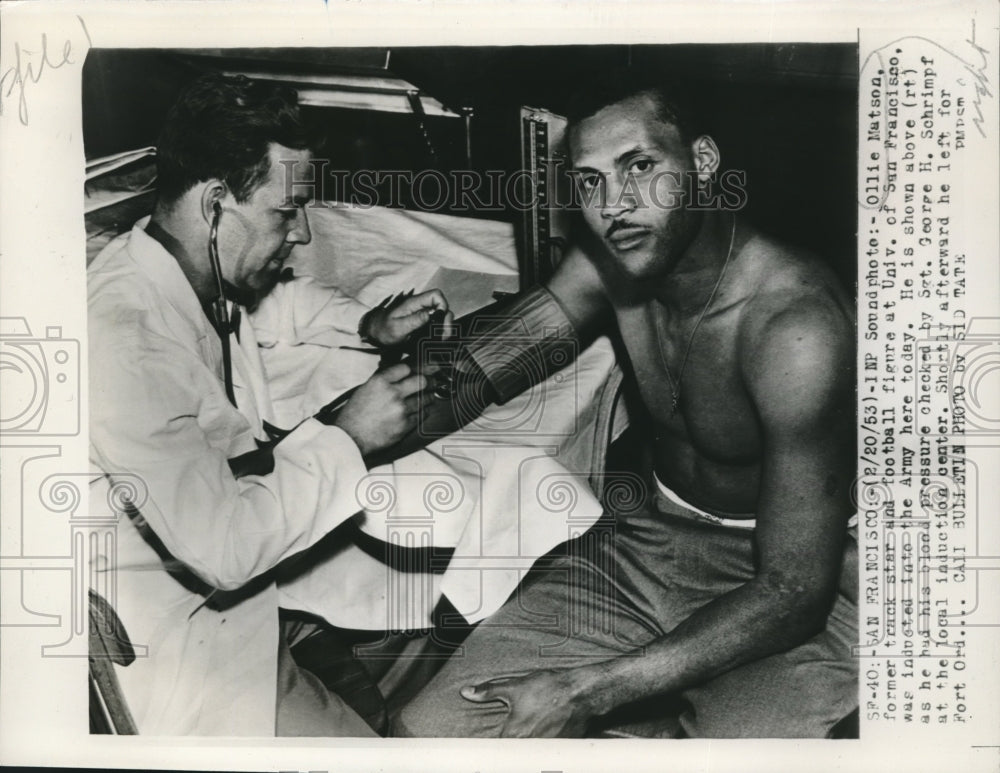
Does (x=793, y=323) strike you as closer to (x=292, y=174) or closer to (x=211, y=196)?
(x=292, y=174)

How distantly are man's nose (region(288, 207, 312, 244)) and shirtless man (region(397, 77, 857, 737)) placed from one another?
83 cm

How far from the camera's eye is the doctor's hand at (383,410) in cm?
304

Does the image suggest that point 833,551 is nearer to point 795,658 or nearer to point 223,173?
point 795,658

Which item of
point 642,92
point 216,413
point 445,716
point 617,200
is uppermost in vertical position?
point 642,92

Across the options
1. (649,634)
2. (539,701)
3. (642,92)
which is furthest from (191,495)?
(642,92)

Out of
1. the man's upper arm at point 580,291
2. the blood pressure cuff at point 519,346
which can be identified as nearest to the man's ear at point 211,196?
the blood pressure cuff at point 519,346

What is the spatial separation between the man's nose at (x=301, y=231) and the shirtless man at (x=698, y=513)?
0.83 meters

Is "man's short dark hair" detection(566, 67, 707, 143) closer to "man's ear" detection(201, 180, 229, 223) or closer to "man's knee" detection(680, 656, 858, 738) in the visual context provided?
"man's ear" detection(201, 180, 229, 223)

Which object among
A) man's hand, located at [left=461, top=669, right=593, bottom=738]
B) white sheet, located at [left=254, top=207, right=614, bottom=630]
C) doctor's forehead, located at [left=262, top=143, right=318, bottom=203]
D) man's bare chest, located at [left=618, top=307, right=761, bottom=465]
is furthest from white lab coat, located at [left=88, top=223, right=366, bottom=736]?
man's bare chest, located at [left=618, top=307, right=761, bottom=465]

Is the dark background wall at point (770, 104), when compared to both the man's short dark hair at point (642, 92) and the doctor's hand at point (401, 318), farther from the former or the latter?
the doctor's hand at point (401, 318)

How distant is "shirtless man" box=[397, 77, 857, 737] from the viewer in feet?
9.77

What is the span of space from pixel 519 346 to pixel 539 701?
3.48ft

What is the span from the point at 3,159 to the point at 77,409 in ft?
2.61

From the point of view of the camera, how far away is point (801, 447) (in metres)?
2.97
